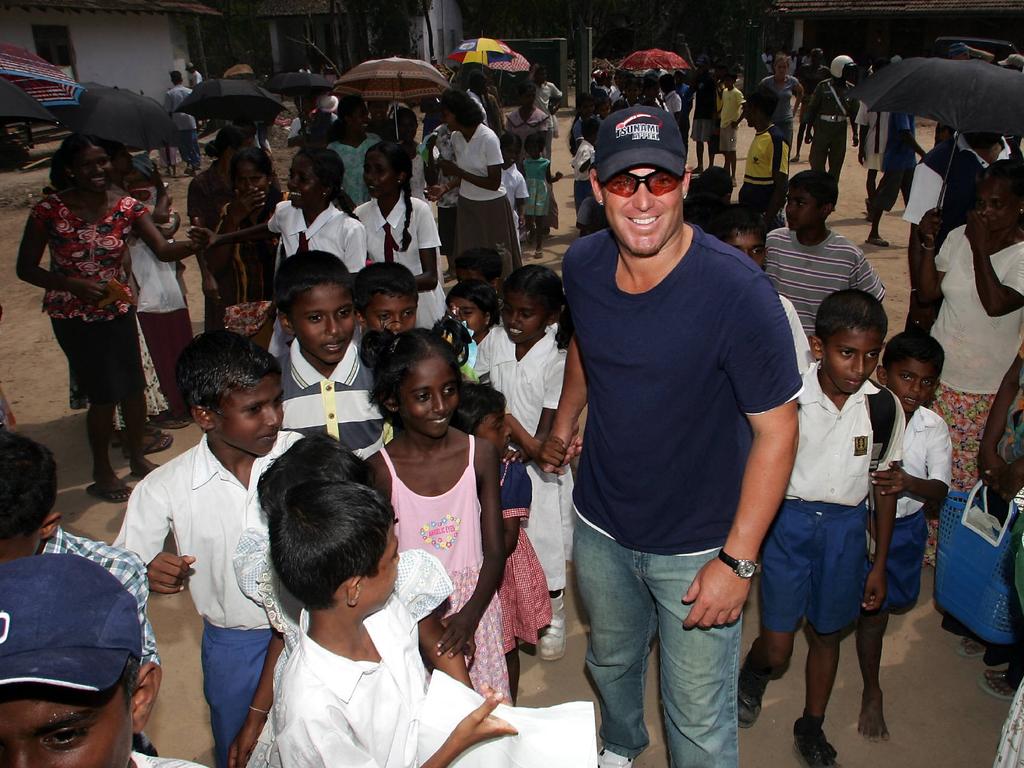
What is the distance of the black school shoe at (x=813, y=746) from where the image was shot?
297cm

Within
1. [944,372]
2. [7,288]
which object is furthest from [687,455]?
[7,288]

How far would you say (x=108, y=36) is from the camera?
23312 mm

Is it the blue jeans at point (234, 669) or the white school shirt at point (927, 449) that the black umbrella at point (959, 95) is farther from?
the blue jeans at point (234, 669)

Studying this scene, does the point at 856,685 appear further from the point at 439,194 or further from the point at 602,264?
the point at 439,194

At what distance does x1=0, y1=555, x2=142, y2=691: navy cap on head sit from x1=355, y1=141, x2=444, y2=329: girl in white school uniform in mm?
3566

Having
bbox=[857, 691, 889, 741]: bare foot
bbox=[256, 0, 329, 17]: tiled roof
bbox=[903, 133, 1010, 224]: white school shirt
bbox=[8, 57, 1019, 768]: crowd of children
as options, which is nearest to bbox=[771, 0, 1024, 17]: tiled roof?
bbox=[256, 0, 329, 17]: tiled roof

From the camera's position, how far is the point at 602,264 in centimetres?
236

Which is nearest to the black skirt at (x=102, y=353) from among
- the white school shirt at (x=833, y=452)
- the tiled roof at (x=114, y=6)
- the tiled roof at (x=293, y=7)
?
the white school shirt at (x=833, y=452)

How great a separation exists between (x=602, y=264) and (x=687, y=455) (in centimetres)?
57

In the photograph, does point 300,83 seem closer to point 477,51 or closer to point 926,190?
point 477,51

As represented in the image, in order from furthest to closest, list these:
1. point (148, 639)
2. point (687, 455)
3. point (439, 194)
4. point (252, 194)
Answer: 1. point (439, 194)
2. point (252, 194)
3. point (687, 455)
4. point (148, 639)

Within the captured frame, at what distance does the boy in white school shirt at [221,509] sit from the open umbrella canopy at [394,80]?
18.4 feet

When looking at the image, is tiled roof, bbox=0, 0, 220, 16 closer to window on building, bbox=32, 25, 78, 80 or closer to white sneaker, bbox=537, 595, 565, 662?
window on building, bbox=32, 25, 78, 80

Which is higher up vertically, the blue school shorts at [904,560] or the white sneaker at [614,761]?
the blue school shorts at [904,560]
